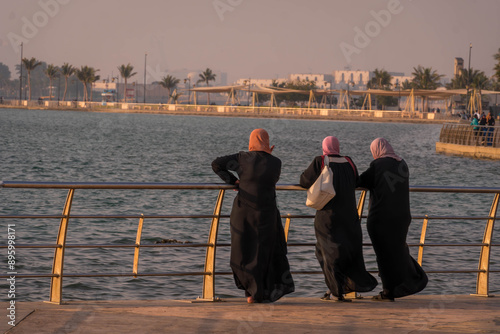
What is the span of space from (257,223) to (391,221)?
1128 millimetres

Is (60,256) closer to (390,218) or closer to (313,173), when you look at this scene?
(313,173)

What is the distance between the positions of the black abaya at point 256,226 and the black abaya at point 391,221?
0.81 meters

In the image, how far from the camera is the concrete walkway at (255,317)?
5316 millimetres

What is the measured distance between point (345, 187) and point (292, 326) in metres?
1.24

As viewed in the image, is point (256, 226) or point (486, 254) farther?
point (486, 254)

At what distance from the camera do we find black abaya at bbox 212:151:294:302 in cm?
603

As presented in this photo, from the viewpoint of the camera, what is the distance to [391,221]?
6.33m

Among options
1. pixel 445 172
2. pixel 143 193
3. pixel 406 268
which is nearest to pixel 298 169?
pixel 445 172

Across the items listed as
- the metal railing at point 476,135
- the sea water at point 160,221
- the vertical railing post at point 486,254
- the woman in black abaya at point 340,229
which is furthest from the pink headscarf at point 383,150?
the metal railing at point 476,135

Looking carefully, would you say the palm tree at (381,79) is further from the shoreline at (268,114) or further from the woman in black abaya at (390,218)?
the woman in black abaya at (390,218)

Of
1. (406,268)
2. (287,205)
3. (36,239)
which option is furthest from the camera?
(287,205)

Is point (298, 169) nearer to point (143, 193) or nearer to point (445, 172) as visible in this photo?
point (445, 172)

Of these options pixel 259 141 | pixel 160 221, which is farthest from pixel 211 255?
pixel 160 221

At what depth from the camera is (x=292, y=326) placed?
5.50 m
